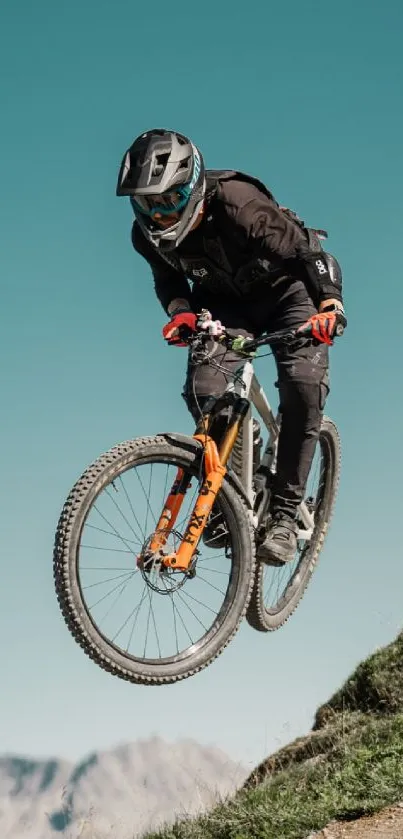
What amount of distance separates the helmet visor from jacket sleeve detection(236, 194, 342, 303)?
48 cm

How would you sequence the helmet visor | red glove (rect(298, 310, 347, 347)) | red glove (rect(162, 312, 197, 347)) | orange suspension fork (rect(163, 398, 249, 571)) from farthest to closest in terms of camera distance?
red glove (rect(162, 312, 197, 347)), red glove (rect(298, 310, 347, 347)), the helmet visor, orange suspension fork (rect(163, 398, 249, 571))

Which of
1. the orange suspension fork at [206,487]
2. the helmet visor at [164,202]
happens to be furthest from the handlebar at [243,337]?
the helmet visor at [164,202]

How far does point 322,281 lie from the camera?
26.0 feet

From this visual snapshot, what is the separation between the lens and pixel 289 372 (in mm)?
8133

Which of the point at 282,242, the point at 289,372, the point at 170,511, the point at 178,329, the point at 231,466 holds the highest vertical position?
the point at 282,242

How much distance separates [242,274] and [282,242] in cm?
39

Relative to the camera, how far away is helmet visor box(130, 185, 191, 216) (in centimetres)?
714

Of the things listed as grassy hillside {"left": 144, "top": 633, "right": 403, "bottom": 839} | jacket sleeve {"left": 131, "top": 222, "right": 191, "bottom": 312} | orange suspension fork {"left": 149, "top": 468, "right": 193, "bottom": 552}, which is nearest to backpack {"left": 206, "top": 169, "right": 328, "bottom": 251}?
jacket sleeve {"left": 131, "top": 222, "right": 191, "bottom": 312}

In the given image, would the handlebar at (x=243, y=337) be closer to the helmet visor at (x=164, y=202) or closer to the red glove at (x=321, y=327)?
the red glove at (x=321, y=327)

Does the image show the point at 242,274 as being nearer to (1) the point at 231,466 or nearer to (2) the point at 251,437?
(2) the point at 251,437

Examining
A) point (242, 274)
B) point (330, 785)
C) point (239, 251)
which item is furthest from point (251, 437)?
point (330, 785)

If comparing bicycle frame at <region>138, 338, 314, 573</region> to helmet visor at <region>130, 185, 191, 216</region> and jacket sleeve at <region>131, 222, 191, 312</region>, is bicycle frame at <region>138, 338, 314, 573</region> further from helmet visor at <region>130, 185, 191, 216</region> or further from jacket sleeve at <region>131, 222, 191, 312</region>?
helmet visor at <region>130, 185, 191, 216</region>

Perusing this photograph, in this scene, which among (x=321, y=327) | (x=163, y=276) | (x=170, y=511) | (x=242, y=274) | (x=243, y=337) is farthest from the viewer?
(x=163, y=276)

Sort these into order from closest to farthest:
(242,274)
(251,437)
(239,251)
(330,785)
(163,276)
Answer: (330,785)
(239,251)
(242,274)
(251,437)
(163,276)
